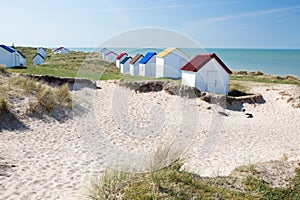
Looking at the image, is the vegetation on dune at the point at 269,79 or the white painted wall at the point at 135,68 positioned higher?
the white painted wall at the point at 135,68

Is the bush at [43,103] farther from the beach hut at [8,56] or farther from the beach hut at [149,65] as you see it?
the beach hut at [8,56]

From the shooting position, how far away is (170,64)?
75.5 ft

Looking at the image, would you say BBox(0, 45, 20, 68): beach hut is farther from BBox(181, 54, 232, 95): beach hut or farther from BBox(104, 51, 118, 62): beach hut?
BBox(181, 54, 232, 95): beach hut

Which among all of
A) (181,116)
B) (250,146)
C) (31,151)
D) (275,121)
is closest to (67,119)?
(31,151)

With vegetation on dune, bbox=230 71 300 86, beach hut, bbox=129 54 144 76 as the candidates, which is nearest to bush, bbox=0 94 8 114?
beach hut, bbox=129 54 144 76

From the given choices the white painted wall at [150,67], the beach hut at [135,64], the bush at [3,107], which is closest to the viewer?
the bush at [3,107]

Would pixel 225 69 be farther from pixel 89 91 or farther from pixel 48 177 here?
pixel 48 177

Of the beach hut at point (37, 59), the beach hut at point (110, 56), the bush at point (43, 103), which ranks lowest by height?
the bush at point (43, 103)

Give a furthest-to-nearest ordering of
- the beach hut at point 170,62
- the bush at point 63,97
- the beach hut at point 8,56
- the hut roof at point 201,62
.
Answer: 1. the beach hut at point 8,56
2. the beach hut at point 170,62
3. the hut roof at point 201,62
4. the bush at point 63,97

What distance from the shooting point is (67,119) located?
980 cm

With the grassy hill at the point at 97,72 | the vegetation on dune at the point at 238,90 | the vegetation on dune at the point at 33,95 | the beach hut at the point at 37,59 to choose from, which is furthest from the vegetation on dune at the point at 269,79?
the beach hut at the point at 37,59

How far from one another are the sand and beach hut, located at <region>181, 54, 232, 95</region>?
2.11 metres

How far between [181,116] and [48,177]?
8522mm

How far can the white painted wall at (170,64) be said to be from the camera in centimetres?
2273
